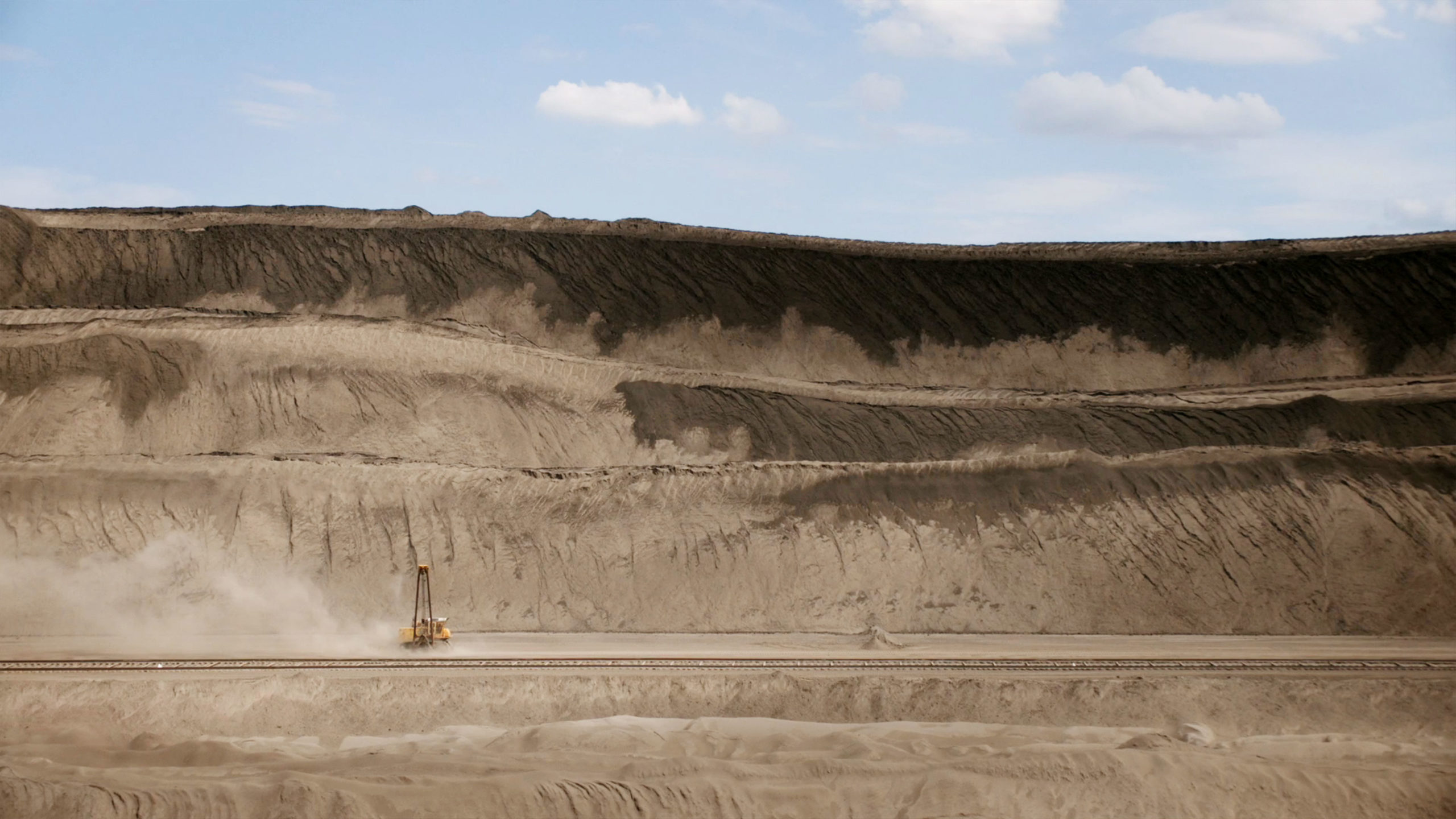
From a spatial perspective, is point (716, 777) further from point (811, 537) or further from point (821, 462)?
point (821, 462)

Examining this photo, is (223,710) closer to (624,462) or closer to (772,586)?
(772,586)

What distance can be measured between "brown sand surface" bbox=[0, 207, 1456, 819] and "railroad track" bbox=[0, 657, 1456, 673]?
0.39m

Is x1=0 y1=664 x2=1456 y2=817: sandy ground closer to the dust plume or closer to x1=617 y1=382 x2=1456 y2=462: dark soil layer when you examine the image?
the dust plume

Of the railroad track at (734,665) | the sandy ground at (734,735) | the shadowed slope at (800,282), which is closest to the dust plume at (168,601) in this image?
the sandy ground at (734,735)

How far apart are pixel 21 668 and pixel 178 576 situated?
418 centimetres

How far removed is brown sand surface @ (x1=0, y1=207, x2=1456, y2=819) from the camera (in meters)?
16.8

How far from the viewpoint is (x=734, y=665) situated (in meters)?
21.5

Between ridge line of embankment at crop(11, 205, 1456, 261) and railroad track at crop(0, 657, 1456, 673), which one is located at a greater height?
ridge line of embankment at crop(11, 205, 1456, 261)

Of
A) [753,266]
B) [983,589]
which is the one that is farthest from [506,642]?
[753,266]

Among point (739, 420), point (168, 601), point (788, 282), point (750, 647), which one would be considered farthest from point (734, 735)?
point (788, 282)

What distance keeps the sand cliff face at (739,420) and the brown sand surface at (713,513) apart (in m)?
0.10

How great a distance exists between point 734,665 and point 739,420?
11.5 metres

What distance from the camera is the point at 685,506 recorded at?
86.8 feet

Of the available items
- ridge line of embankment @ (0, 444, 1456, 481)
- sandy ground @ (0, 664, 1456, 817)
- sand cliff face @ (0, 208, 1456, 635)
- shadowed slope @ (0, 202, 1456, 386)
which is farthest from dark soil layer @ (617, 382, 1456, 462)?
sandy ground @ (0, 664, 1456, 817)
